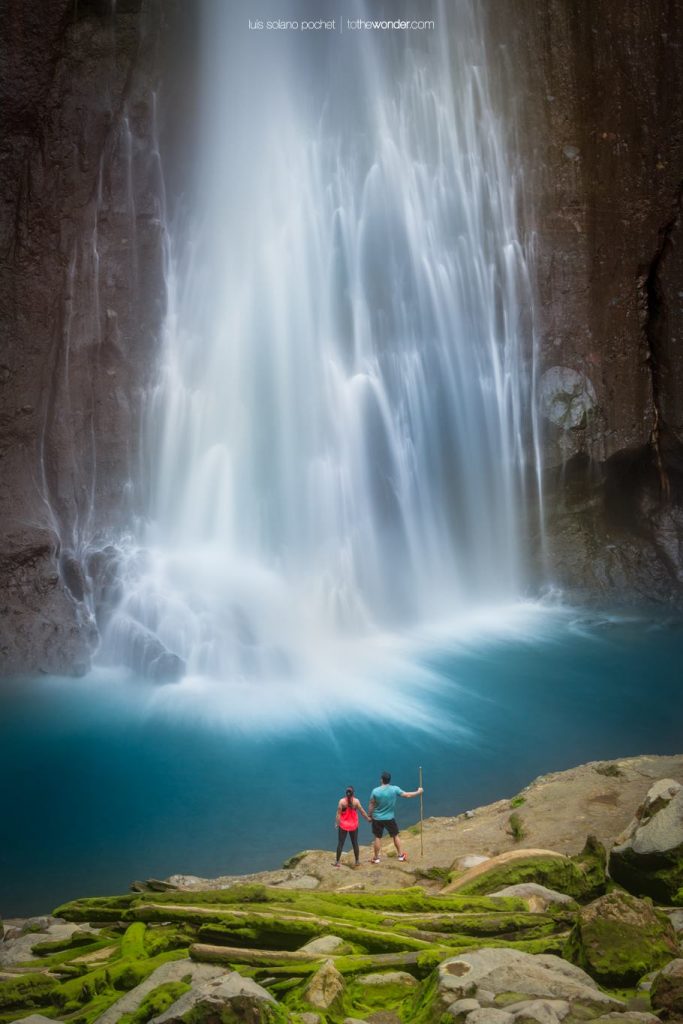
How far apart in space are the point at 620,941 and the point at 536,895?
1.93 m

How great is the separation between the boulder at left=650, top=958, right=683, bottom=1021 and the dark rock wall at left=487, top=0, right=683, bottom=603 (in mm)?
20814

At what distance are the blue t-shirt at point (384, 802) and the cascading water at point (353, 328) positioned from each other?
11.7 m

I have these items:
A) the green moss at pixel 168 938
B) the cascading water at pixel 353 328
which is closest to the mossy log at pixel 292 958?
the green moss at pixel 168 938

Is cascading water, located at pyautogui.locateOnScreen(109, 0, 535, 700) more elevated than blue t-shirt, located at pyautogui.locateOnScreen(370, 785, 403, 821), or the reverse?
cascading water, located at pyautogui.locateOnScreen(109, 0, 535, 700)

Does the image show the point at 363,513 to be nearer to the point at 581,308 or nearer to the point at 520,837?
the point at 581,308

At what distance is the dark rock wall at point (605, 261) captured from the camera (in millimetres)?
25969

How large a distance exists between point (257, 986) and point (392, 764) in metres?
10.4

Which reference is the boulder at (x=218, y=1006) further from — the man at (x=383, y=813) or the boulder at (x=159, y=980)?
the man at (x=383, y=813)

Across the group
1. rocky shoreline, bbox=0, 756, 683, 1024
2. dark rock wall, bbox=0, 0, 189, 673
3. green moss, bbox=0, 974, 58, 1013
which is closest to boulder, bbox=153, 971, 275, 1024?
rocky shoreline, bbox=0, 756, 683, 1024

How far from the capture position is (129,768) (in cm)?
1633

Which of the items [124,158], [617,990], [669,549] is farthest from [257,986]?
[124,158]

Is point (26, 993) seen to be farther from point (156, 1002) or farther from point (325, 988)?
point (325, 988)

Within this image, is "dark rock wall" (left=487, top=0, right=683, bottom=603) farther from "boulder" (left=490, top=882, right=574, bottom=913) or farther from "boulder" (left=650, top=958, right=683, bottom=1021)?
"boulder" (left=650, top=958, right=683, bottom=1021)

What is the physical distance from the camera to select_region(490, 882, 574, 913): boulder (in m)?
7.84
